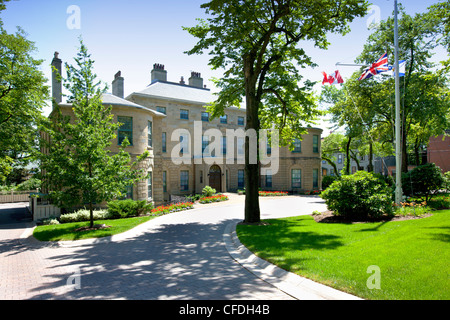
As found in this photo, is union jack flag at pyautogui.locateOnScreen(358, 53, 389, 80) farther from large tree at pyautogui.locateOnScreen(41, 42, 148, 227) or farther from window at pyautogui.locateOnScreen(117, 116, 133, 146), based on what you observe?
window at pyautogui.locateOnScreen(117, 116, 133, 146)

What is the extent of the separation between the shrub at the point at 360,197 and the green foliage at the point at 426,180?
3.97 metres

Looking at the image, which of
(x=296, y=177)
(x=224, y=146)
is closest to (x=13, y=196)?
(x=224, y=146)

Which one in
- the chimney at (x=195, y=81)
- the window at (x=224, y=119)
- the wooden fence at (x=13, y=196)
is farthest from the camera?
the chimney at (x=195, y=81)

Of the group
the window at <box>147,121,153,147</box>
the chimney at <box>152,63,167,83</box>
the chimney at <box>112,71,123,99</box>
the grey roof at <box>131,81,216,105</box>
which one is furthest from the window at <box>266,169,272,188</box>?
the chimney at <box>112,71,123,99</box>

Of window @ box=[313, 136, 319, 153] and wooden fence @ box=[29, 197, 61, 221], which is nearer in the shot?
wooden fence @ box=[29, 197, 61, 221]

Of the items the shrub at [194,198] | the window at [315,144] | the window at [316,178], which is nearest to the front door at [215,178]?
the shrub at [194,198]

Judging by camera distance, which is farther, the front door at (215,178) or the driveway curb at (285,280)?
the front door at (215,178)

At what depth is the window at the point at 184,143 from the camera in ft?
102

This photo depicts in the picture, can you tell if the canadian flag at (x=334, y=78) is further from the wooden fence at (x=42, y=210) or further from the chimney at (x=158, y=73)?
the chimney at (x=158, y=73)

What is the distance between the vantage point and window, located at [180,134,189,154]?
3101 centimetres

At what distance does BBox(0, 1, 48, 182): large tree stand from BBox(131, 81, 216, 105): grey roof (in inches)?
361

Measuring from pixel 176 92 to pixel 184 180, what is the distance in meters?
10.0

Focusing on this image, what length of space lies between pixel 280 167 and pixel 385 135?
12587 millimetres
